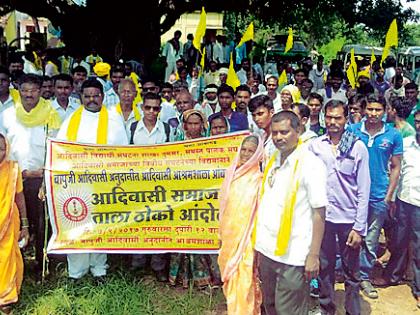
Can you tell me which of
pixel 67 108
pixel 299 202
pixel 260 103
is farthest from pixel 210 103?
pixel 299 202

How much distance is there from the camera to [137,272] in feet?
15.5

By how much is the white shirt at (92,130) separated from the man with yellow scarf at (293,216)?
5.61 ft

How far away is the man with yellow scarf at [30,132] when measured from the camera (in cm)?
449

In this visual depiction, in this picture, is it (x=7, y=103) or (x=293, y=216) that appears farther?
(x=7, y=103)

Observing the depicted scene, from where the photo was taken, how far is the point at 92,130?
4.51 metres

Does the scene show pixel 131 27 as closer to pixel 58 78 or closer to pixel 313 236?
pixel 58 78

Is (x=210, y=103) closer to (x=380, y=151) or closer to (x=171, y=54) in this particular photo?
(x=380, y=151)

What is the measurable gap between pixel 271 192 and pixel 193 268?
1541 mm

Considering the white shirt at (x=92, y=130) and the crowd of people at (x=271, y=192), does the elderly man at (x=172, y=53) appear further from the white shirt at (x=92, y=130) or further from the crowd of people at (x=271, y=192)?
the white shirt at (x=92, y=130)

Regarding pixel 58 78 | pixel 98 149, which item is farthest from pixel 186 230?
pixel 58 78

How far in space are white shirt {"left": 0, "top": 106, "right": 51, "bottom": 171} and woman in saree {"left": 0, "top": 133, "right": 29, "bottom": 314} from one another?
18.1 inches

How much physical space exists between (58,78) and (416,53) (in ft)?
51.6

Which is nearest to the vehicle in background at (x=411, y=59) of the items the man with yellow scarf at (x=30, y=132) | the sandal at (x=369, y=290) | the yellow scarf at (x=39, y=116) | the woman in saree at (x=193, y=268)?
the sandal at (x=369, y=290)

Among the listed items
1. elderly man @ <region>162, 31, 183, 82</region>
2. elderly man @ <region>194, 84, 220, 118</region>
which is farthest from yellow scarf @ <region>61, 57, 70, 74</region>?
elderly man @ <region>194, 84, 220, 118</region>
